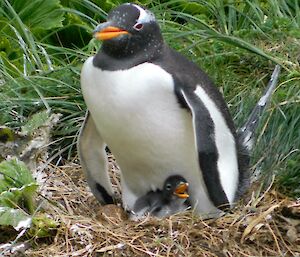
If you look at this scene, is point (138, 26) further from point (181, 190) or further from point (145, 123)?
point (181, 190)

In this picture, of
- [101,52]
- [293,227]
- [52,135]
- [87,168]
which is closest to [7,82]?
[52,135]

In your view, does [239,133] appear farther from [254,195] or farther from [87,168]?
[87,168]

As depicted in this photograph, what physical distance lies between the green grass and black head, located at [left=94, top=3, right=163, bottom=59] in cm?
95

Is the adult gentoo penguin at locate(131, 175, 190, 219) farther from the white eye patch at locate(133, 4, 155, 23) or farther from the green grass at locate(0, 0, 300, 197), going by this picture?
the white eye patch at locate(133, 4, 155, 23)

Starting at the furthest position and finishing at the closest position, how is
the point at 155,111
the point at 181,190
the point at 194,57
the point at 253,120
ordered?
the point at 194,57, the point at 253,120, the point at 181,190, the point at 155,111

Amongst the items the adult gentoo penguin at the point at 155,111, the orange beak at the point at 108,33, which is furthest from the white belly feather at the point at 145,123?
the orange beak at the point at 108,33

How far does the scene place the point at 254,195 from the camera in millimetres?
5098

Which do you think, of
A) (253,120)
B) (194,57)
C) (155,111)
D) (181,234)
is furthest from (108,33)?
(194,57)

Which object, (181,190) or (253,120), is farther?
(253,120)

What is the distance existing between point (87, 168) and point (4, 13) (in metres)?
1.89

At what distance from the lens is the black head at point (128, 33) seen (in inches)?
183

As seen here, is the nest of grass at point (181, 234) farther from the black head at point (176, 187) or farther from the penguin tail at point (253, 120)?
the penguin tail at point (253, 120)

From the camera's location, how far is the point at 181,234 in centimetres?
474

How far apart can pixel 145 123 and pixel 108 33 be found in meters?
0.39
